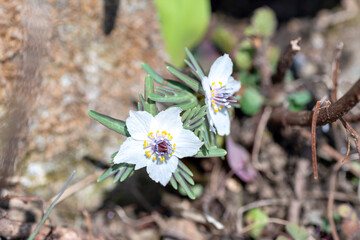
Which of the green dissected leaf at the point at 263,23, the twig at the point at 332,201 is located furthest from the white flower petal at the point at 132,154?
the green dissected leaf at the point at 263,23

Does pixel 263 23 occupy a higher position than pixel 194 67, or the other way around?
pixel 263 23

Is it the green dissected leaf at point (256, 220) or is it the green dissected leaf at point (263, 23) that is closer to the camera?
the green dissected leaf at point (256, 220)

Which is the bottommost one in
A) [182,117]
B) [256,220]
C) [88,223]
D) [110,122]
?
[88,223]

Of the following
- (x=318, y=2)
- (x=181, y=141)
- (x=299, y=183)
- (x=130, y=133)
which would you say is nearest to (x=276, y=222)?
(x=299, y=183)

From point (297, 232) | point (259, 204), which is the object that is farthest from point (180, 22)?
point (297, 232)

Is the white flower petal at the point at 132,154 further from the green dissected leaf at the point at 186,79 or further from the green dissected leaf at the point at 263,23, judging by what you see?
the green dissected leaf at the point at 263,23

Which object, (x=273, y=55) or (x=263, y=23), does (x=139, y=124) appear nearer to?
(x=263, y=23)

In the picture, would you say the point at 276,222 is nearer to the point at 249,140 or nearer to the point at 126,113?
the point at 249,140
